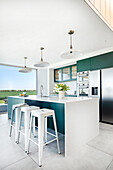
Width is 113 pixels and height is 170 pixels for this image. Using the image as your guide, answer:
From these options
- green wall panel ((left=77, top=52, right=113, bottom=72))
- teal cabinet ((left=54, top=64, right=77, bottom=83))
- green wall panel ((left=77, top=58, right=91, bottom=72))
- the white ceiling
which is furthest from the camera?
teal cabinet ((left=54, top=64, right=77, bottom=83))

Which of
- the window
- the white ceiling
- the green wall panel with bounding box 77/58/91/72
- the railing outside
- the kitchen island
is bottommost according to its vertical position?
the kitchen island

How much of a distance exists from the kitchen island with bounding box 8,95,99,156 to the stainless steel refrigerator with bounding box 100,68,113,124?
3.35 ft

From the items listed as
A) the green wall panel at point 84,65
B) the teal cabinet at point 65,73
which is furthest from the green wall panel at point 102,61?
the teal cabinet at point 65,73

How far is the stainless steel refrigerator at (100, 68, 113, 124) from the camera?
322 cm

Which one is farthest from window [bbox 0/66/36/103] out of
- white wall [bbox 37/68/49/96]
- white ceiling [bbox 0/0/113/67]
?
white ceiling [bbox 0/0/113/67]

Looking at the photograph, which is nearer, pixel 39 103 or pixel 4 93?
pixel 39 103

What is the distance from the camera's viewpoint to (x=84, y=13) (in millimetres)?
1840

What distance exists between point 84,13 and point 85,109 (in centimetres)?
181

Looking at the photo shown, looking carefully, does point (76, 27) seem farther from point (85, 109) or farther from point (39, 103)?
point (39, 103)

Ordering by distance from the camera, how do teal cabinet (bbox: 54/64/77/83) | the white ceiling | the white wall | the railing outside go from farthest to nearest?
1. the white wall
2. teal cabinet (bbox: 54/64/77/83)
3. the white ceiling
4. the railing outside

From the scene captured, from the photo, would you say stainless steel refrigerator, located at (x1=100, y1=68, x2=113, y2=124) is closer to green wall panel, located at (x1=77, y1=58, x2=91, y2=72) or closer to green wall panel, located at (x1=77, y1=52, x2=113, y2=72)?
green wall panel, located at (x1=77, y1=52, x2=113, y2=72)

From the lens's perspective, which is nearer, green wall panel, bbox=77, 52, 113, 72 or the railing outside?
the railing outside

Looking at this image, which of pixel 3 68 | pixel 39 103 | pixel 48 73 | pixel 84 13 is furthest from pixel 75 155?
→ pixel 3 68

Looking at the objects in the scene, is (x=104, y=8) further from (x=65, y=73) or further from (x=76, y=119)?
(x=65, y=73)
